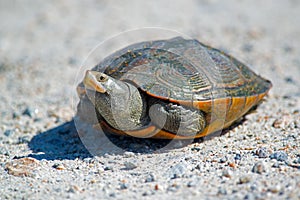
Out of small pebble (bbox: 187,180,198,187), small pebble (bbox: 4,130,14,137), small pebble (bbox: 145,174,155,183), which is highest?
small pebble (bbox: 187,180,198,187)

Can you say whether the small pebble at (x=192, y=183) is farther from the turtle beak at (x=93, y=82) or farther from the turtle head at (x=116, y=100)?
the turtle beak at (x=93, y=82)

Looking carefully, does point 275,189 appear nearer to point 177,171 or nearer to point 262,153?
point 262,153

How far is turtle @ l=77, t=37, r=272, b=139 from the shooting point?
10.7 ft

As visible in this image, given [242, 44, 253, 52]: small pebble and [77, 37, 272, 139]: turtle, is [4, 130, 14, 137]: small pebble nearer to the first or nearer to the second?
[77, 37, 272, 139]: turtle

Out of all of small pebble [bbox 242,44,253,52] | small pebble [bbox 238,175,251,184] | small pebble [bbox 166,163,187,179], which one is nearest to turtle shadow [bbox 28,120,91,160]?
small pebble [bbox 166,163,187,179]

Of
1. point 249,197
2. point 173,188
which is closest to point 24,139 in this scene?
point 173,188

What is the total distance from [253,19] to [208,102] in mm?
4922

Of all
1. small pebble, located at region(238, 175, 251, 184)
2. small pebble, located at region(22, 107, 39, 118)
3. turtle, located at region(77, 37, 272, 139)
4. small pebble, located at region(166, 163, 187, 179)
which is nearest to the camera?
small pebble, located at region(238, 175, 251, 184)

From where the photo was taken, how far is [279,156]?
307cm

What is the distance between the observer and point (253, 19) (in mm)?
7805

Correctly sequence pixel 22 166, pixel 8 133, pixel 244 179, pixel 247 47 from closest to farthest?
pixel 244 179 < pixel 22 166 < pixel 8 133 < pixel 247 47

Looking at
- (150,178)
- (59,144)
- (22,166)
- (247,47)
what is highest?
(247,47)

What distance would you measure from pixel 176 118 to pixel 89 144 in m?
0.92

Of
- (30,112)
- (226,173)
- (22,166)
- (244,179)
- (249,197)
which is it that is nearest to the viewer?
(249,197)
